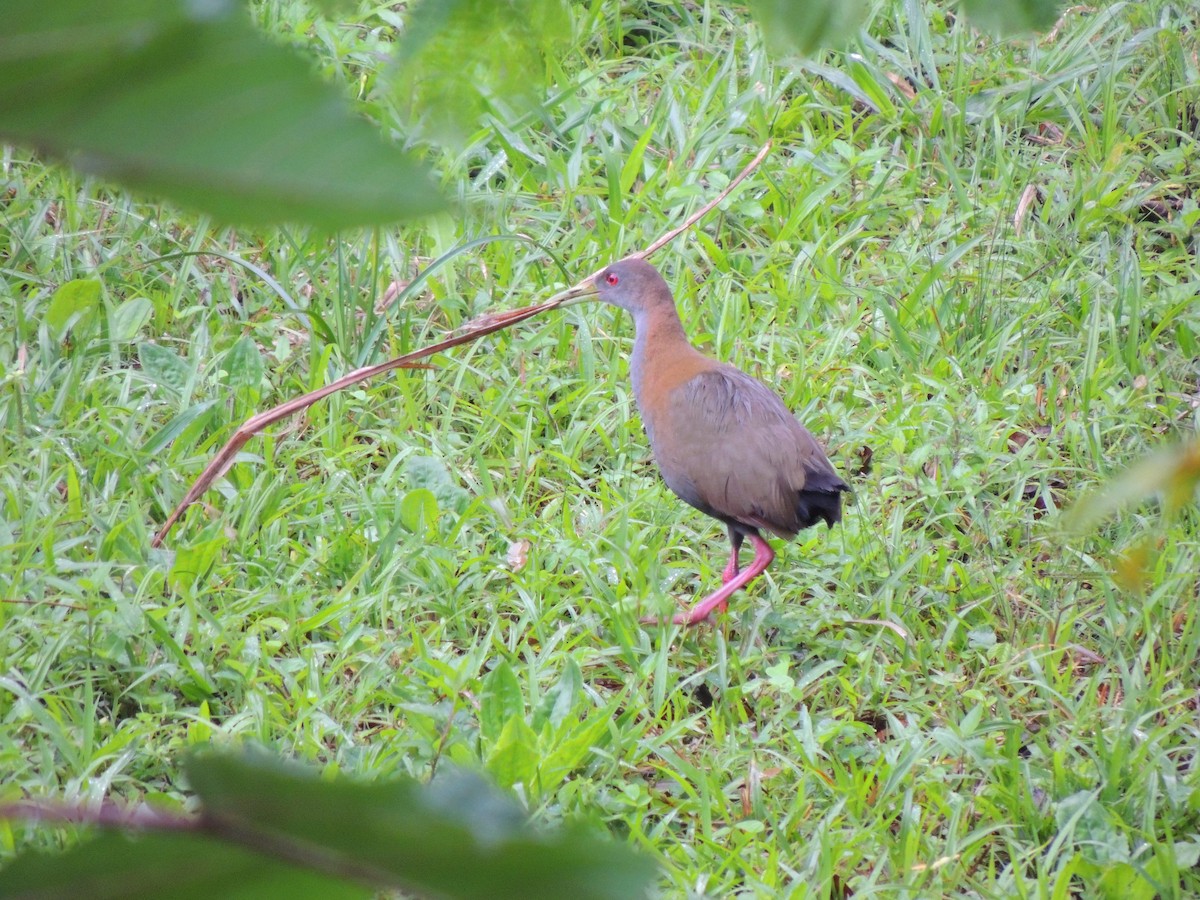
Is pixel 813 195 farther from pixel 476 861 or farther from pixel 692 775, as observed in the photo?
pixel 476 861

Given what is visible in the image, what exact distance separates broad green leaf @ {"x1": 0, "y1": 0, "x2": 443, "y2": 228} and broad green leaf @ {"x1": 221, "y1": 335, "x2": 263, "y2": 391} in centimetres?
392

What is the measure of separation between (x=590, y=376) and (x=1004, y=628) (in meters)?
1.75

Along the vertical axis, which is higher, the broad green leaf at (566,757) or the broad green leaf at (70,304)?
the broad green leaf at (70,304)

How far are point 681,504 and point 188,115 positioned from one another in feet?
12.2

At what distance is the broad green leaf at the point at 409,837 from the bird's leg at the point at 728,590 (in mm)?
3079

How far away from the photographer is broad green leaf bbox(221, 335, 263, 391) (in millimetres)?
4246

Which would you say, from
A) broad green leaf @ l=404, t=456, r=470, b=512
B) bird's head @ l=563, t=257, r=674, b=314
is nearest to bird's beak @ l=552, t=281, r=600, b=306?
bird's head @ l=563, t=257, r=674, b=314

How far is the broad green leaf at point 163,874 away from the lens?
420mm

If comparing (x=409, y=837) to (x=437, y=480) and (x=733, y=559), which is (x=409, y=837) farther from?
(x=437, y=480)

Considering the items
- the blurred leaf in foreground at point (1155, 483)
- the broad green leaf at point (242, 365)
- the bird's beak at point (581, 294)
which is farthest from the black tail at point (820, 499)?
the blurred leaf in foreground at point (1155, 483)

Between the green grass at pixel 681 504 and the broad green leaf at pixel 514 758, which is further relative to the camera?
the green grass at pixel 681 504

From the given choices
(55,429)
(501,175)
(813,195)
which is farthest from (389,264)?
(813,195)

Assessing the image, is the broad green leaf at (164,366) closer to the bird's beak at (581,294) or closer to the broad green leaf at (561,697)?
the bird's beak at (581,294)

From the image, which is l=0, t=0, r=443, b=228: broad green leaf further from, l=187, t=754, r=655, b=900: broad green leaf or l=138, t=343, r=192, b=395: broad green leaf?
l=138, t=343, r=192, b=395: broad green leaf
